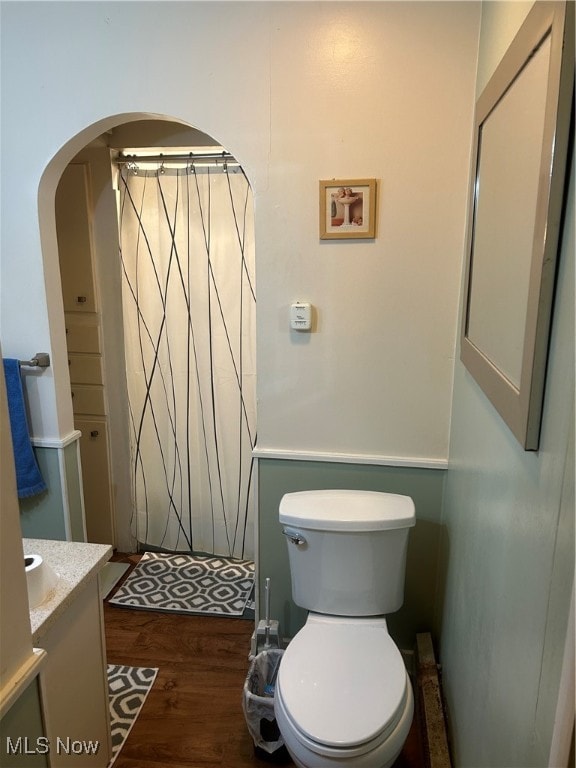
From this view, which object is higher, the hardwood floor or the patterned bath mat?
the patterned bath mat

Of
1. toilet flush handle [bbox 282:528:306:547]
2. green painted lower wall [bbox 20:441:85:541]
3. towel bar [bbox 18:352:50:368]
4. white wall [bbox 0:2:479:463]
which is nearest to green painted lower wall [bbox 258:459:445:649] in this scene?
white wall [bbox 0:2:479:463]

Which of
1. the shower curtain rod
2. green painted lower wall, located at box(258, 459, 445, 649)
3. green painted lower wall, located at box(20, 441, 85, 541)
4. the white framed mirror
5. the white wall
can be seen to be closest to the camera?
the white framed mirror

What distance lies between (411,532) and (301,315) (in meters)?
0.90

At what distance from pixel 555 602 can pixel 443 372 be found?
3.78ft

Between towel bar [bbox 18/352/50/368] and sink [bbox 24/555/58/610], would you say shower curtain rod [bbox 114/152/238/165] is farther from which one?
sink [bbox 24/555/58/610]

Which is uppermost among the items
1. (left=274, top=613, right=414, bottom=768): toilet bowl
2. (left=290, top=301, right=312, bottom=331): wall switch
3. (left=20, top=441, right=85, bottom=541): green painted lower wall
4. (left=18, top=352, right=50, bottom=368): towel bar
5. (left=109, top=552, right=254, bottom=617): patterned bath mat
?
(left=290, top=301, right=312, bottom=331): wall switch

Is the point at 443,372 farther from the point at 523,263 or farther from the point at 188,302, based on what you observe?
the point at 188,302

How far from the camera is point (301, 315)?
182 centimetres

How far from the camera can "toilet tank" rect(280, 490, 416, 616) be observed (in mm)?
1672

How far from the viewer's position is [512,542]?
37.5 inches

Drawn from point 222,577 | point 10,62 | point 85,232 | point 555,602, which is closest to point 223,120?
point 10,62

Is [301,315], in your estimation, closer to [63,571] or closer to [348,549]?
[348,549]

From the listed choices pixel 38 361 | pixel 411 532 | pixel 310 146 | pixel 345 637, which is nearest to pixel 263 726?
pixel 345 637

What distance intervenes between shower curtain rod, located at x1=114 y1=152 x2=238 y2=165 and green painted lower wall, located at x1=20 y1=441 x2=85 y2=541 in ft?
4.22
